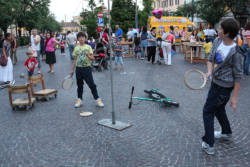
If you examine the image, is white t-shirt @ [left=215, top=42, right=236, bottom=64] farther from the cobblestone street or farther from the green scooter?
the green scooter

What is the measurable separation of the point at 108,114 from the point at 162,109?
128 cm

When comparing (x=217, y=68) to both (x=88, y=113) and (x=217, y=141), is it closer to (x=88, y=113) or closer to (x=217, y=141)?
(x=217, y=141)

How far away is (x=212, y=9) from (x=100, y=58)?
26648mm

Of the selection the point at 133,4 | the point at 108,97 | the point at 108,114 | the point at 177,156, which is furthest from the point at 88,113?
the point at 133,4

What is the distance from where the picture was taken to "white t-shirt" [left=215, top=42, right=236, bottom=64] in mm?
3523

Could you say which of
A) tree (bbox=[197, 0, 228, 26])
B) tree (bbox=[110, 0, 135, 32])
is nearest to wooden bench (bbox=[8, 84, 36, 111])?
tree (bbox=[197, 0, 228, 26])

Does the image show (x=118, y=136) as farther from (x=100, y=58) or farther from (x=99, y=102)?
(x=100, y=58)

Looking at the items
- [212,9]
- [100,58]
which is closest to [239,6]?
[212,9]

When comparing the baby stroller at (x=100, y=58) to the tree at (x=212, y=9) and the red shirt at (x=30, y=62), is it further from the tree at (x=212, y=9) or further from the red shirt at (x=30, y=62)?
the tree at (x=212, y=9)

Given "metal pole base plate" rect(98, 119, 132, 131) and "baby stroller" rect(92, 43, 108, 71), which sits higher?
"baby stroller" rect(92, 43, 108, 71)

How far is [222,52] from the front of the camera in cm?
357

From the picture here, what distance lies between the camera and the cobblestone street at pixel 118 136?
3777 millimetres

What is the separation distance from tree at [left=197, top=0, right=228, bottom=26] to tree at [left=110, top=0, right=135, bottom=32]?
19069 millimetres

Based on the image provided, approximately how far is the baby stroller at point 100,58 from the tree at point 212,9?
24.6 metres
